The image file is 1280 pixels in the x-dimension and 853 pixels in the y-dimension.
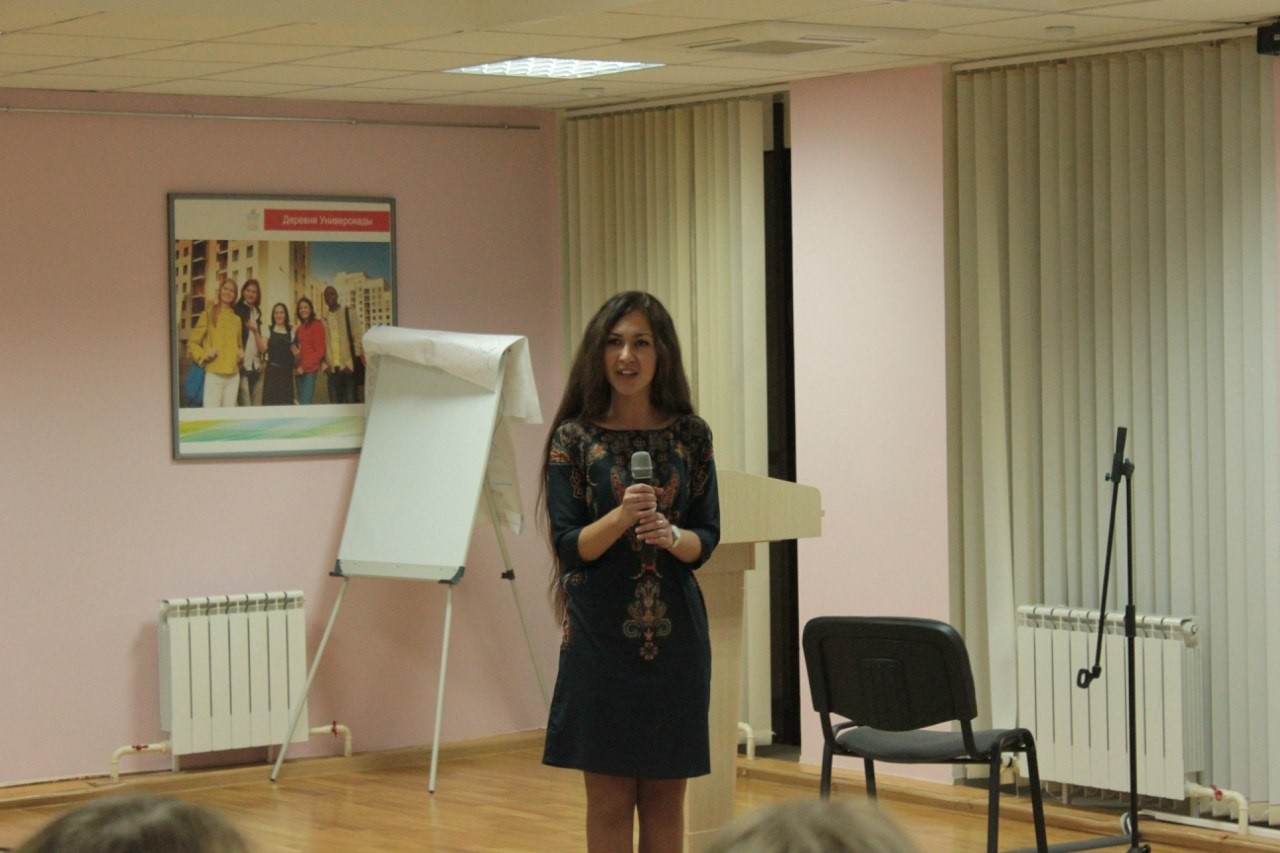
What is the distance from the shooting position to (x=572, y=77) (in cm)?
682

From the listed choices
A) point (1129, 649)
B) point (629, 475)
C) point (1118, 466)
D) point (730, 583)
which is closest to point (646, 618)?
point (629, 475)

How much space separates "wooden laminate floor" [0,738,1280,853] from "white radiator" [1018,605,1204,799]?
0.54ft

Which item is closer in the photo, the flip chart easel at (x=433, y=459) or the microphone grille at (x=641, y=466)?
the microphone grille at (x=641, y=466)

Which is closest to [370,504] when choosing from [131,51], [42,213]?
[42,213]

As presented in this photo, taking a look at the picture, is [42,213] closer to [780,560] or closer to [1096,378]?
[780,560]

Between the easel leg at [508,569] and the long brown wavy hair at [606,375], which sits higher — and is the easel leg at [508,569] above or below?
below

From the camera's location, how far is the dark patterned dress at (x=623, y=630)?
152 inches

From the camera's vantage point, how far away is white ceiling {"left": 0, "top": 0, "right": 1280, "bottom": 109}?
17.1 feet

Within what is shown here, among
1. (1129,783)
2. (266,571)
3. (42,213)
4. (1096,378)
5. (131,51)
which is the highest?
(131,51)

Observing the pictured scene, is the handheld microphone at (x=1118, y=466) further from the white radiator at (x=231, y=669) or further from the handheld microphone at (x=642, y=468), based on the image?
the white radiator at (x=231, y=669)

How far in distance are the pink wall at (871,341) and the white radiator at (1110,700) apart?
472 mm

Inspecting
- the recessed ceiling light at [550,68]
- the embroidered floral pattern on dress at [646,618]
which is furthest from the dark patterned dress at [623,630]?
the recessed ceiling light at [550,68]

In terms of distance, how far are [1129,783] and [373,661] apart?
3183mm

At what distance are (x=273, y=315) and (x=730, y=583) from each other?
3.07 m
